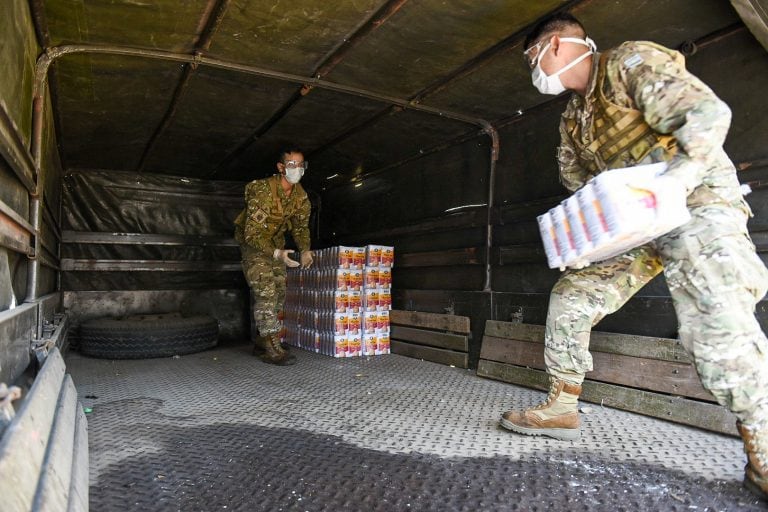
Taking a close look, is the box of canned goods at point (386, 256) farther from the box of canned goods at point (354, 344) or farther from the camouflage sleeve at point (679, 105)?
the camouflage sleeve at point (679, 105)

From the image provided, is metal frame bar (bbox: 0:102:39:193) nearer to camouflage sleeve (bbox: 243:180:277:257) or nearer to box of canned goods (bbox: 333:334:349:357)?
camouflage sleeve (bbox: 243:180:277:257)

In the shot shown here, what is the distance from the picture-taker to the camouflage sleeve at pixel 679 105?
154cm

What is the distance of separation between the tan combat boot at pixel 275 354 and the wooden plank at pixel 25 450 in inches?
101

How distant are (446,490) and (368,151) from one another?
3.41 metres

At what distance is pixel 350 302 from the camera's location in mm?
4344

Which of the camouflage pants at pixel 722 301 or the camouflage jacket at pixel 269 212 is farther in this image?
the camouflage jacket at pixel 269 212

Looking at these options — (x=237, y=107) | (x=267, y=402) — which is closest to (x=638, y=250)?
(x=267, y=402)

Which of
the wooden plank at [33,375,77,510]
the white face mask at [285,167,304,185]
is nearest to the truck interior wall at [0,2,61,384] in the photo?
the wooden plank at [33,375,77,510]

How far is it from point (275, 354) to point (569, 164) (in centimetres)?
270

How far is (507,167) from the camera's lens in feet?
11.8

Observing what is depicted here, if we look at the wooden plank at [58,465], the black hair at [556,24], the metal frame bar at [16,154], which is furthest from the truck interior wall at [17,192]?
the black hair at [556,24]

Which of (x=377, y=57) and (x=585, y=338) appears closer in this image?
(x=585, y=338)

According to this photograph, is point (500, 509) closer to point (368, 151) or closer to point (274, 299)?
point (274, 299)

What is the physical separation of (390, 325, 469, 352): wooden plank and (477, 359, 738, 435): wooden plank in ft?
2.20
